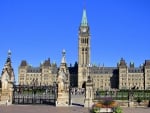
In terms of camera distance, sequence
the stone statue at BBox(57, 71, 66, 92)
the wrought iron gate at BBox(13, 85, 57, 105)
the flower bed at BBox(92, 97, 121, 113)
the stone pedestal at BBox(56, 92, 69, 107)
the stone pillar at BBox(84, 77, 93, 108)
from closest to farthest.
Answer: the flower bed at BBox(92, 97, 121, 113) → the stone pillar at BBox(84, 77, 93, 108) → the stone pedestal at BBox(56, 92, 69, 107) → the stone statue at BBox(57, 71, 66, 92) → the wrought iron gate at BBox(13, 85, 57, 105)

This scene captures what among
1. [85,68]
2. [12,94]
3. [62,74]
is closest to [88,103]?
[62,74]

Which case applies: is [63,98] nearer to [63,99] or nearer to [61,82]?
[63,99]

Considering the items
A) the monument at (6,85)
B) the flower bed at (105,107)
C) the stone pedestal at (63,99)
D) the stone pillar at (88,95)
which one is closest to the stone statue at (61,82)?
the stone pedestal at (63,99)

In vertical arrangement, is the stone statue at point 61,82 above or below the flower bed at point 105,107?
above

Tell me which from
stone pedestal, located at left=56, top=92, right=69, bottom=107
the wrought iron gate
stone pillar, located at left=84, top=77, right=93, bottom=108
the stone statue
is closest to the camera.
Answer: stone pillar, located at left=84, top=77, right=93, bottom=108

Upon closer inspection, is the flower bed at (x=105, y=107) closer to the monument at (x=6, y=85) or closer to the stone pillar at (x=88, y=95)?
the stone pillar at (x=88, y=95)

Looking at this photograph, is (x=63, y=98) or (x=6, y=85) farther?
(x=6, y=85)

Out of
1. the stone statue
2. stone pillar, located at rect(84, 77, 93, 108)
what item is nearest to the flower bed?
stone pillar, located at rect(84, 77, 93, 108)

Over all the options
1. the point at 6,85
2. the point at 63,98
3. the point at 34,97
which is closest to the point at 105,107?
Answer: the point at 63,98

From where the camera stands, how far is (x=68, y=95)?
4088cm

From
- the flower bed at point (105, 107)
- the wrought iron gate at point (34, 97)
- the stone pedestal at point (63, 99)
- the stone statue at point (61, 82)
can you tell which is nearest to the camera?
the flower bed at point (105, 107)

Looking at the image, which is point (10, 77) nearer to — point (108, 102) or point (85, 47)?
point (108, 102)

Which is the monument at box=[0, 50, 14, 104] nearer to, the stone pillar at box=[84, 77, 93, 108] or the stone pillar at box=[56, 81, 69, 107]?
the stone pillar at box=[56, 81, 69, 107]

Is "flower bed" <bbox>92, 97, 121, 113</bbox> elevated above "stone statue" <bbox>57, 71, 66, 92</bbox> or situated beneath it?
situated beneath
